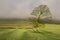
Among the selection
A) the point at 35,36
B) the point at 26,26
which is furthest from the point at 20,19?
the point at 35,36

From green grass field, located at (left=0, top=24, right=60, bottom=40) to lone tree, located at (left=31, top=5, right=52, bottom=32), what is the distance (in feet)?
0.17

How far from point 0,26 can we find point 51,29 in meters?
0.43

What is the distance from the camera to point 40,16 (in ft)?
6.06

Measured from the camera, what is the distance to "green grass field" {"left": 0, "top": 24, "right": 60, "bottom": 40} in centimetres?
184

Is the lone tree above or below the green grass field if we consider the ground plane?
above

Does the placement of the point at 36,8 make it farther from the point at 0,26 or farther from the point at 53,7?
the point at 0,26

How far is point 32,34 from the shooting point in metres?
1.85

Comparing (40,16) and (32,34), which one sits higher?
(40,16)

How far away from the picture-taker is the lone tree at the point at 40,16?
1.84 meters

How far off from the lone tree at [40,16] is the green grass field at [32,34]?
0.17 ft

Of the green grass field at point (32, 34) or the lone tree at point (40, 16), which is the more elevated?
the lone tree at point (40, 16)

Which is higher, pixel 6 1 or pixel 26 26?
pixel 6 1

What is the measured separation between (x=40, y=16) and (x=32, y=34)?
165 mm

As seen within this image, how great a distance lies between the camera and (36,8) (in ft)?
6.05
